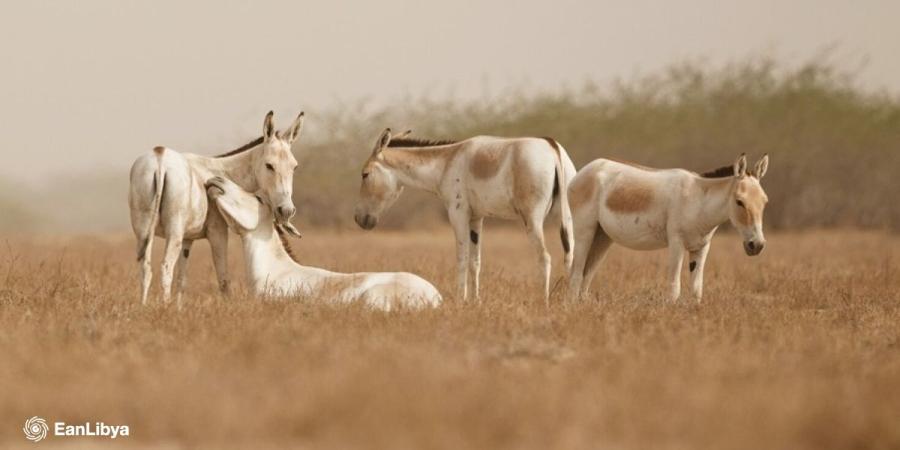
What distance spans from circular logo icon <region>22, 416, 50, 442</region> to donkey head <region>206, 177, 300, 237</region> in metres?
5.24

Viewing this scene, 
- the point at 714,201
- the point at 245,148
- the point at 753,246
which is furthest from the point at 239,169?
the point at 753,246

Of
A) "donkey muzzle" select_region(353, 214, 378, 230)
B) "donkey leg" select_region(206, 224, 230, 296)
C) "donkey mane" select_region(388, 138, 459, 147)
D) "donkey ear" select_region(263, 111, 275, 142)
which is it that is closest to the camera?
"donkey ear" select_region(263, 111, 275, 142)

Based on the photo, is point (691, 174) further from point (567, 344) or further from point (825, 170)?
point (825, 170)

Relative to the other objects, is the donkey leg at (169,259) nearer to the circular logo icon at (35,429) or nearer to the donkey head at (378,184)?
the donkey head at (378,184)

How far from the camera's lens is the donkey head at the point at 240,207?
1167 cm

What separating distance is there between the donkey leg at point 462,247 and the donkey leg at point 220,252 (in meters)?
2.45

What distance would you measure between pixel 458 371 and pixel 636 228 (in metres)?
5.79

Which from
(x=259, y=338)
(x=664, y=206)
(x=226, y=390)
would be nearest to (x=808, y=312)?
(x=664, y=206)

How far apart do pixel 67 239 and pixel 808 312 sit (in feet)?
64.6

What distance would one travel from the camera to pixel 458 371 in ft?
24.1

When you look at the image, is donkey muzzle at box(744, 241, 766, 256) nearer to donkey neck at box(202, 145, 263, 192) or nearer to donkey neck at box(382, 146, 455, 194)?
donkey neck at box(382, 146, 455, 194)

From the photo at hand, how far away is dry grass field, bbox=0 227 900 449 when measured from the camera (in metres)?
6.26

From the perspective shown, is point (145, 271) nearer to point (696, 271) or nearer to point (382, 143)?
point (382, 143)

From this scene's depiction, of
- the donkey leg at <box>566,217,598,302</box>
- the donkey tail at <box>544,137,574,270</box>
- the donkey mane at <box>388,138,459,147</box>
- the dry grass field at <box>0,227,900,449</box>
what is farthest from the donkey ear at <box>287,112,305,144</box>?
the donkey leg at <box>566,217,598,302</box>
